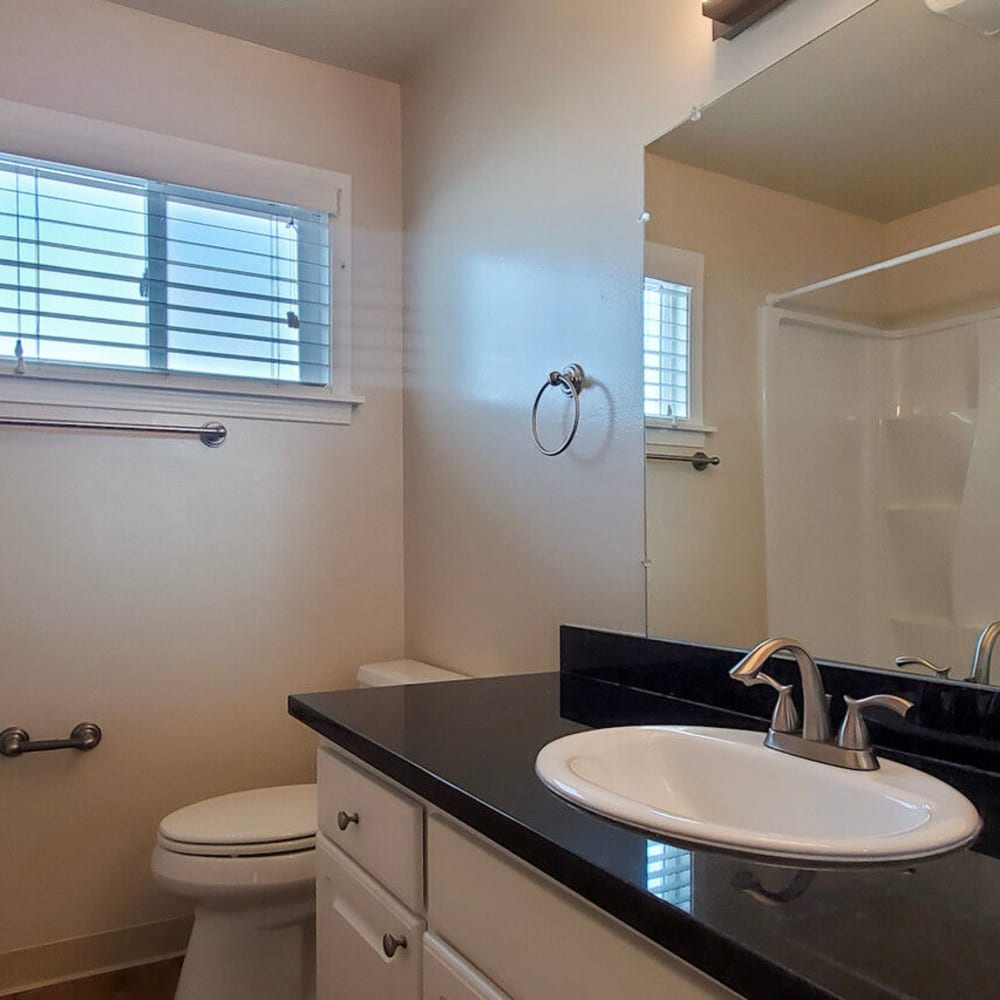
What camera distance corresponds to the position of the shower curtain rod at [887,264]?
109cm

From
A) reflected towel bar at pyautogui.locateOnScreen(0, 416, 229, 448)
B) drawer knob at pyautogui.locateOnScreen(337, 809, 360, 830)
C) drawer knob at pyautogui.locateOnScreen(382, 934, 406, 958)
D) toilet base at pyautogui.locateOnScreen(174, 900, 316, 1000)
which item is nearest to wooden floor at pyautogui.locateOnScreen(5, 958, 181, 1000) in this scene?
toilet base at pyautogui.locateOnScreen(174, 900, 316, 1000)

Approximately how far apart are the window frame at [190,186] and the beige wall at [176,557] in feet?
0.13

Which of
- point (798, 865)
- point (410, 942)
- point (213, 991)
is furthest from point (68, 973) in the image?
point (798, 865)

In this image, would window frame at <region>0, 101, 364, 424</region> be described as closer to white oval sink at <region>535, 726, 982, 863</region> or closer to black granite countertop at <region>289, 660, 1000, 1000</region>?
black granite countertop at <region>289, 660, 1000, 1000</region>

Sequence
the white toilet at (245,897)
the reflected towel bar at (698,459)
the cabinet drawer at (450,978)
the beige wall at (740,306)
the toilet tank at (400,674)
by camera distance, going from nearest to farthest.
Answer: the cabinet drawer at (450,978), the beige wall at (740,306), the reflected towel bar at (698,459), the white toilet at (245,897), the toilet tank at (400,674)

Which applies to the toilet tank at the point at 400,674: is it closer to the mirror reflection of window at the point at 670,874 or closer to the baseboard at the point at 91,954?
the baseboard at the point at 91,954

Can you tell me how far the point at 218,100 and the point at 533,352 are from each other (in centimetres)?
119

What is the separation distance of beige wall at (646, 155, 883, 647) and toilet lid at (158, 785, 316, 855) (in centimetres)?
88

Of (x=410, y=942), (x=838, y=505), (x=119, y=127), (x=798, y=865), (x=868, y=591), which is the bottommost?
(x=410, y=942)

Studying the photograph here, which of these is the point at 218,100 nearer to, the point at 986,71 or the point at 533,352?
the point at 533,352

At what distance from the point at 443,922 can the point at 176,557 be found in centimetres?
148

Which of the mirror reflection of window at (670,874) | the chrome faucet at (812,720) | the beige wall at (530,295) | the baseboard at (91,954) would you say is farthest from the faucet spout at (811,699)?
the baseboard at (91,954)

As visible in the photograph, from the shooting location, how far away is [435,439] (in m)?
2.37

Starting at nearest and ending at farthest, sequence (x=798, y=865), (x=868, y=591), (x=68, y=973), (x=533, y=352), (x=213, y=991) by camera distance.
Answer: (x=798, y=865), (x=868, y=591), (x=213, y=991), (x=533, y=352), (x=68, y=973)
